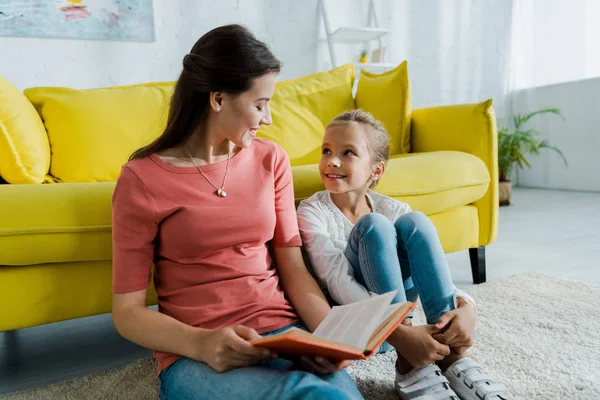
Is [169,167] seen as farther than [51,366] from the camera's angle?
No

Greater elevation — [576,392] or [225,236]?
[225,236]

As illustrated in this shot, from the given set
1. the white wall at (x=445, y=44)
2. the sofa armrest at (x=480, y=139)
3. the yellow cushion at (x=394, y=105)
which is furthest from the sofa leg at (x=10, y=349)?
the white wall at (x=445, y=44)

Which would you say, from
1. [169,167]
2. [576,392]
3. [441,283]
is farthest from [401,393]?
[169,167]

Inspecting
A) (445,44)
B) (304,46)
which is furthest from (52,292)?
(445,44)

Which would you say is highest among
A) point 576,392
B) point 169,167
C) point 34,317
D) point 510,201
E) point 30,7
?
point 30,7

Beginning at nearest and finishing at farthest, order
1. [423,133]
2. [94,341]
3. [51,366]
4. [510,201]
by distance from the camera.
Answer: [51,366] < [94,341] < [423,133] < [510,201]

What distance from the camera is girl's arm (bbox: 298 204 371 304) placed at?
1106mm

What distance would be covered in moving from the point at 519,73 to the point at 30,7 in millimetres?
4259

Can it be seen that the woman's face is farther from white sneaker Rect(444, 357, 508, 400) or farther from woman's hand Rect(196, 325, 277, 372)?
white sneaker Rect(444, 357, 508, 400)

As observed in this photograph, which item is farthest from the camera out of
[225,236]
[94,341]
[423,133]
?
[423,133]

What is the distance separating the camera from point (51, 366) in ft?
4.46

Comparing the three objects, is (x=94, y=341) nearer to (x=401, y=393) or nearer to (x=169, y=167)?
(x=169, y=167)

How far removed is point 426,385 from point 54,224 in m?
0.91

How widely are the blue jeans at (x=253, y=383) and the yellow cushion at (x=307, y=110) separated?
136cm
